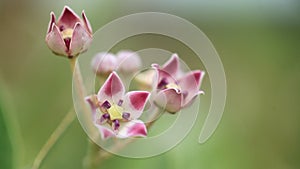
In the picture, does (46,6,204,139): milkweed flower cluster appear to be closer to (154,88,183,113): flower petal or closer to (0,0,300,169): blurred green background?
(154,88,183,113): flower petal

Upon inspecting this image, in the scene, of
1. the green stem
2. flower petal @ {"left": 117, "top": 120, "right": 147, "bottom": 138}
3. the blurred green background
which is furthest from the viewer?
the blurred green background

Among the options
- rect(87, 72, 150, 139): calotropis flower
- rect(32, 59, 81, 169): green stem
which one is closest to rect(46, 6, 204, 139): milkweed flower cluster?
rect(87, 72, 150, 139): calotropis flower

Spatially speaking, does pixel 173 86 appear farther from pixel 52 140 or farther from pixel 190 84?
pixel 52 140

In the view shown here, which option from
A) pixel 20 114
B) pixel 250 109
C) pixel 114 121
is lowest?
pixel 20 114

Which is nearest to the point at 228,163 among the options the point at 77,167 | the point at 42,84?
the point at 77,167

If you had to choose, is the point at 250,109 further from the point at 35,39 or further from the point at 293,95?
the point at 35,39

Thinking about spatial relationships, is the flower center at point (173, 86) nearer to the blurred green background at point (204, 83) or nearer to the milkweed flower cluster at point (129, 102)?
the milkweed flower cluster at point (129, 102)
